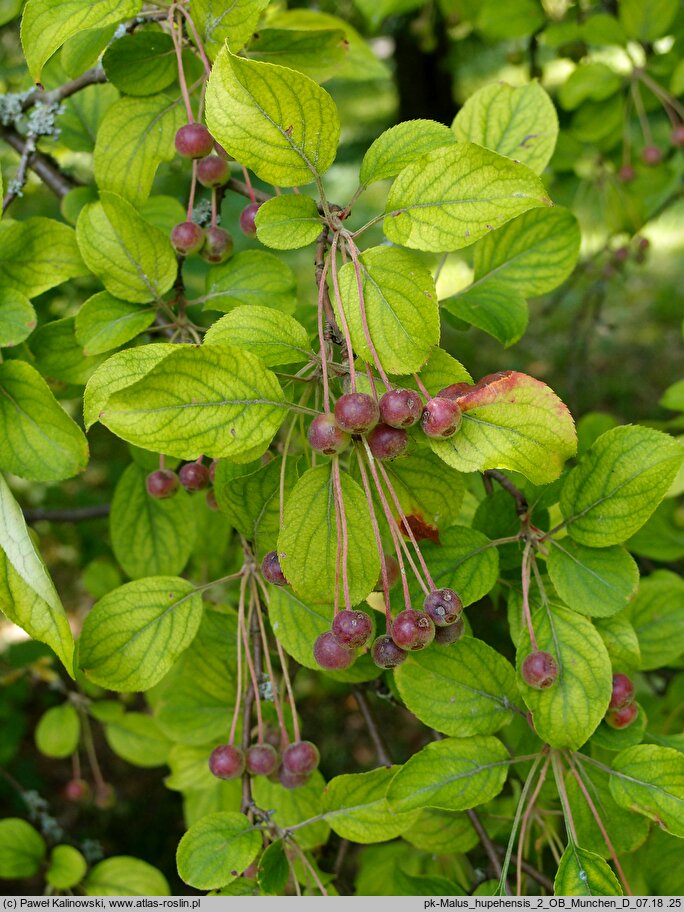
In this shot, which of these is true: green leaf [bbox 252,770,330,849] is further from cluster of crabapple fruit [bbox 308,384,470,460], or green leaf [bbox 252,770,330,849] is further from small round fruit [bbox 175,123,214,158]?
small round fruit [bbox 175,123,214,158]

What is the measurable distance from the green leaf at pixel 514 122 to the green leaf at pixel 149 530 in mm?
781

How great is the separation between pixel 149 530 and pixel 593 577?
2.64 feet

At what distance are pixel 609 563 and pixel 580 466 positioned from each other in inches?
5.2

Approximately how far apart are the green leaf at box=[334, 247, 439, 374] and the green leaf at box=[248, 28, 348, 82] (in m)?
0.56

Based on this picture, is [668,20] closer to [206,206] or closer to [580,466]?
[206,206]

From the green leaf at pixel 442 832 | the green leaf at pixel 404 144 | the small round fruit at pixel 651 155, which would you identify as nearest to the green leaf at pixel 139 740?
the green leaf at pixel 442 832

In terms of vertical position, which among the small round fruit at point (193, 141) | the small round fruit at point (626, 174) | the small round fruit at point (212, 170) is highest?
the small round fruit at point (193, 141)

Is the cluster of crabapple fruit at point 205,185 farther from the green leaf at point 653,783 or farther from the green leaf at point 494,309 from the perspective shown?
the green leaf at point 653,783

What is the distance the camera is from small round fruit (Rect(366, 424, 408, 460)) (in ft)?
2.87

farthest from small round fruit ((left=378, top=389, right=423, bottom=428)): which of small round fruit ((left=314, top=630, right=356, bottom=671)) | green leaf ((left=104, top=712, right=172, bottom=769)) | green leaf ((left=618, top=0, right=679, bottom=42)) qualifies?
green leaf ((left=618, top=0, right=679, bottom=42))

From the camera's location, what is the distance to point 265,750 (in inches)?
47.1

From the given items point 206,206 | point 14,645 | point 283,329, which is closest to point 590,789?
point 283,329

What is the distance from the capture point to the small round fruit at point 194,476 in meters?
1.26

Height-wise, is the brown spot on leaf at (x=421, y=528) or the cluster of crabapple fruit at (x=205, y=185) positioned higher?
the cluster of crabapple fruit at (x=205, y=185)
